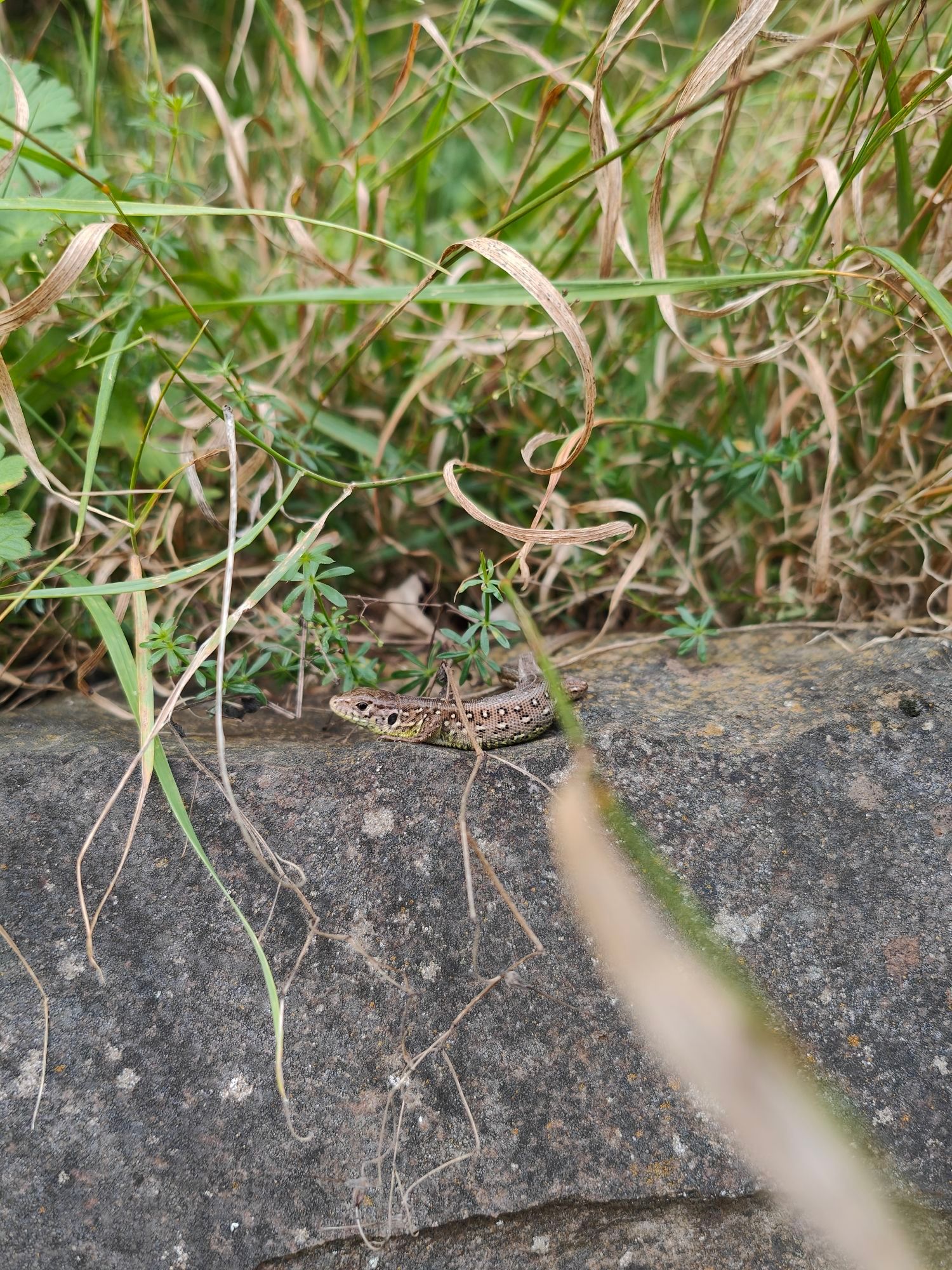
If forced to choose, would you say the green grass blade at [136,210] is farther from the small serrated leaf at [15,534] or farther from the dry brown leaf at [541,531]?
the small serrated leaf at [15,534]

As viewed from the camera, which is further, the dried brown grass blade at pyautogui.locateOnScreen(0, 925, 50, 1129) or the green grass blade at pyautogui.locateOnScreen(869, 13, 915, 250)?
the green grass blade at pyautogui.locateOnScreen(869, 13, 915, 250)

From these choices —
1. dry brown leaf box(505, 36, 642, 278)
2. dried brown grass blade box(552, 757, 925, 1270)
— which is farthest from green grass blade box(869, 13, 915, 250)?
dried brown grass blade box(552, 757, 925, 1270)

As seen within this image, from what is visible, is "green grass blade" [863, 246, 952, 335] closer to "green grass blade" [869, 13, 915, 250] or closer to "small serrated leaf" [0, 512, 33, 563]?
"green grass blade" [869, 13, 915, 250]

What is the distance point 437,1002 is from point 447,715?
2.86 ft

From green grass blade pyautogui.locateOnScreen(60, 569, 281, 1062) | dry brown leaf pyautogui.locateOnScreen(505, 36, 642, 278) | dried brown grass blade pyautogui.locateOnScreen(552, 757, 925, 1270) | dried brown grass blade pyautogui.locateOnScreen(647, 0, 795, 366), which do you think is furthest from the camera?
dry brown leaf pyautogui.locateOnScreen(505, 36, 642, 278)

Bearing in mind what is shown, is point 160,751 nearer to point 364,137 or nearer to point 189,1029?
point 189,1029

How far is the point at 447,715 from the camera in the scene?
2.74m

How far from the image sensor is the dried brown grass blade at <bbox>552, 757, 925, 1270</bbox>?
192cm

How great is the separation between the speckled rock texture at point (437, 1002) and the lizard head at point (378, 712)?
166 mm

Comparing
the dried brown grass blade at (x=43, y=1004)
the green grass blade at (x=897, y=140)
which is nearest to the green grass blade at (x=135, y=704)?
the dried brown grass blade at (x=43, y=1004)

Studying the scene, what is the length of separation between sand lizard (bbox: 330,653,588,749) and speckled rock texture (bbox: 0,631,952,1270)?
0.55ft

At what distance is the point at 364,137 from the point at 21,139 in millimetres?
1182

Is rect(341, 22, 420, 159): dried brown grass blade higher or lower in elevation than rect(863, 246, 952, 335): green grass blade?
higher

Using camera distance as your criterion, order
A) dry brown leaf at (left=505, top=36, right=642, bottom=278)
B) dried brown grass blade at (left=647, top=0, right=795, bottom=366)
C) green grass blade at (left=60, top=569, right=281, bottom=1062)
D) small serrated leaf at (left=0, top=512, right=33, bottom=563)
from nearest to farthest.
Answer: green grass blade at (left=60, top=569, right=281, bottom=1062)
dried brown grass blade at (left=647, top=0, right=795, bottom=366)
small serrated leaf at (left=0, top=512, right=33, bottom=563)
dry brown leaf at (left=505, top=36, right=642, bottom=278)
